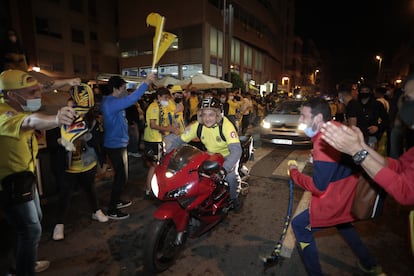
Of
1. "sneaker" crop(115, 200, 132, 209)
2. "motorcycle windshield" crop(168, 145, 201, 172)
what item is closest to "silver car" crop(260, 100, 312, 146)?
"sneaker" crop(115, 200, 132, 209)

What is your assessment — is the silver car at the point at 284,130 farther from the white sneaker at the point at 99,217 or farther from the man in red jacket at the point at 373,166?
the man in red jacket at the point at 373,166

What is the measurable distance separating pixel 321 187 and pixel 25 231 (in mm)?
2607

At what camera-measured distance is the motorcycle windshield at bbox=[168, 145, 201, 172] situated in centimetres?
299

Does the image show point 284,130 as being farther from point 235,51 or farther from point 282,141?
point 235,51

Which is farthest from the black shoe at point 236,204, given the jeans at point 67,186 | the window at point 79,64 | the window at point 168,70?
the window at point 79,64

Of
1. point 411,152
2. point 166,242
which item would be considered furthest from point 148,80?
point 411,152

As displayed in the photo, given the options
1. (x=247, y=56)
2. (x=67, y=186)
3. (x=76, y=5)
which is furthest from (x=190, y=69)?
A: (x=67, y=186)

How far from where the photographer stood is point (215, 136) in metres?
3.85

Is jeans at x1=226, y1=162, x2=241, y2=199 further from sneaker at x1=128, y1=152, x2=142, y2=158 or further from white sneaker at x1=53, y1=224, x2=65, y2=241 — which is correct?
sneaker at x1=128, y1=152, x2=142, y2=158

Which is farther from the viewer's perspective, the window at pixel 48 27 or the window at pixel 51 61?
the window at pixel 51 61

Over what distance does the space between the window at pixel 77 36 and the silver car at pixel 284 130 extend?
28.0 meters

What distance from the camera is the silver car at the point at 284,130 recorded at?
881cm

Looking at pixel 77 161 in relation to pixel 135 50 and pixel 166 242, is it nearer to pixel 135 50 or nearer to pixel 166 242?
pixel 166 242

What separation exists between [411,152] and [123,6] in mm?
36845
